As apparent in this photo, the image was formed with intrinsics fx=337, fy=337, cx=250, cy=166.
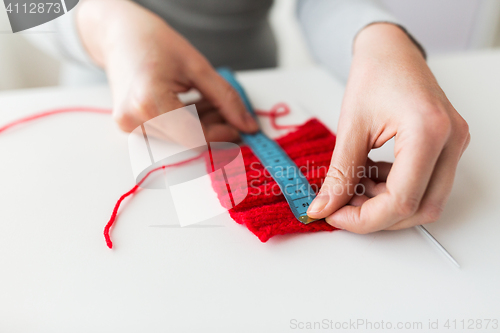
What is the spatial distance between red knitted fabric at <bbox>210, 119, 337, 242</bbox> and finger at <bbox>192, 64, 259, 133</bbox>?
8 cm

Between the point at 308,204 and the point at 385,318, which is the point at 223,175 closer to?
the point at 308,204

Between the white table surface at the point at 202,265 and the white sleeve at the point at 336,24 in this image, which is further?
the white sleeve at the point at 336,24

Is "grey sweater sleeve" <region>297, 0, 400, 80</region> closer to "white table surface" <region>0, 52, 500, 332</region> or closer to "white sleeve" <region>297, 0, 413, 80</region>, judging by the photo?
"white sleeve" <region>297, 0, 413, 80</region>

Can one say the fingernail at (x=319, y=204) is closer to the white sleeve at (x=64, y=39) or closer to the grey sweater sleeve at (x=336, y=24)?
the grey sweater sleeve at (x=336, y=24)

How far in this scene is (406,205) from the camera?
44 cm

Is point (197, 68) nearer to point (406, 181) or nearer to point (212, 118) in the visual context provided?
point (212, 118)

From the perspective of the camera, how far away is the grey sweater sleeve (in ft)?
2.52

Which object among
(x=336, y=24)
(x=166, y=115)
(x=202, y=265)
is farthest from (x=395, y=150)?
(x=336, y=24)

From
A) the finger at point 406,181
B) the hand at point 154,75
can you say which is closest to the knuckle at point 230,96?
the hand at point 154,75

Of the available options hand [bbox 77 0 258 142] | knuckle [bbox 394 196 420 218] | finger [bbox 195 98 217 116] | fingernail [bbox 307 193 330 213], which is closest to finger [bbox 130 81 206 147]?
hand [bbox 77 0 258 142]

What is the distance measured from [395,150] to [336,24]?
1.70 feet

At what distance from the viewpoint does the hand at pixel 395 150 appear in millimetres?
438

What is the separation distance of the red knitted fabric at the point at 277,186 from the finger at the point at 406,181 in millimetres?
78

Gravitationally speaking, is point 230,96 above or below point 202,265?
above
